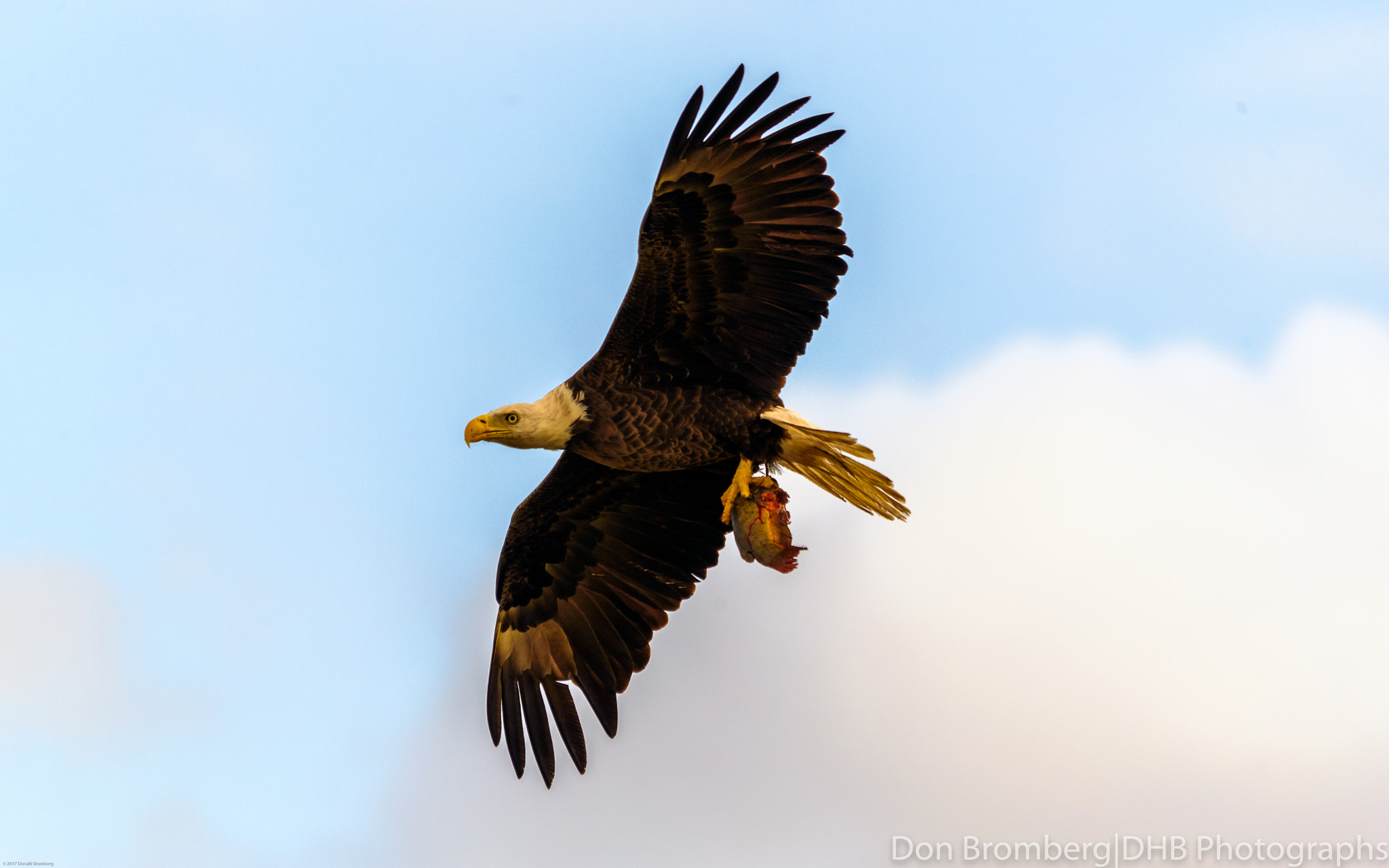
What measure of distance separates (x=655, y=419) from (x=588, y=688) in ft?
7.67

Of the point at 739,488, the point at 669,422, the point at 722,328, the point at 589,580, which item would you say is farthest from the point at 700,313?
the point at 589,580

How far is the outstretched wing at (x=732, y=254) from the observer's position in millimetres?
9984

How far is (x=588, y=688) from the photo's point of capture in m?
11.5

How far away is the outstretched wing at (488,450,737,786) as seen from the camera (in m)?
11.5

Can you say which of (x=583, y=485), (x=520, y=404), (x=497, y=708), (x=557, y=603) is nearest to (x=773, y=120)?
(x=520, y=404)

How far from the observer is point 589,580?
11.8 metres

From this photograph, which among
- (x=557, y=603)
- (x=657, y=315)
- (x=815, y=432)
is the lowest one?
(x=557, y=603)

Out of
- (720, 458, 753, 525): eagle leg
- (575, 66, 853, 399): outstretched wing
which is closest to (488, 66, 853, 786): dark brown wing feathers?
(575, 66, 853, 399): outstretched wing

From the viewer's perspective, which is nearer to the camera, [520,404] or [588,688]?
[520,404]

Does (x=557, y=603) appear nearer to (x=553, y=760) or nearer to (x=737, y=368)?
(x=553, y=760)

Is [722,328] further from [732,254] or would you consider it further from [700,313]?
[732,254]

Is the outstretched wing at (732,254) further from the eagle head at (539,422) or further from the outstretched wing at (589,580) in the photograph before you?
the outstretched wing at (589,580)

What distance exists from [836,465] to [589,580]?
2593mm

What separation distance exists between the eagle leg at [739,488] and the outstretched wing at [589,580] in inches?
34.2
